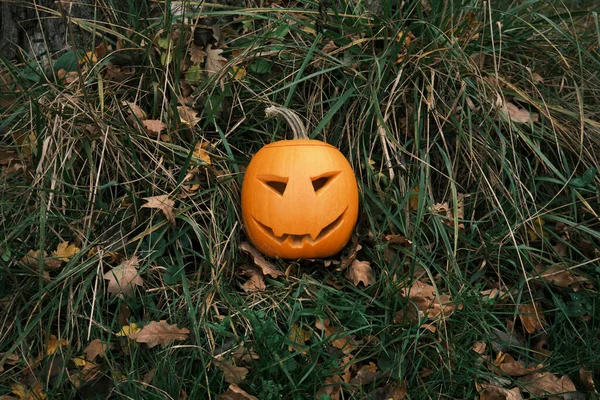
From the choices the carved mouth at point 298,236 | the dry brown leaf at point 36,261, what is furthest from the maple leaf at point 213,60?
the dry brown leaf at point 36,261

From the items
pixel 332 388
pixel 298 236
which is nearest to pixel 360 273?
pixel 298 236

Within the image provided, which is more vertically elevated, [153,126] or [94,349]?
[153,126]

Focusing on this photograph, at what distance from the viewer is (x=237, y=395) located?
2309 millimetres

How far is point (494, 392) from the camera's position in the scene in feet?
7.98

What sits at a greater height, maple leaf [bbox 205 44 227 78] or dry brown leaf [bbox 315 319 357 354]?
maple leaf [bbox 205 44 227 78]

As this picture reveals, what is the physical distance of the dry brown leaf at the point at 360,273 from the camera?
2753mm

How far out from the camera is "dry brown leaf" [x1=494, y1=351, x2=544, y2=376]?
99.8 inches

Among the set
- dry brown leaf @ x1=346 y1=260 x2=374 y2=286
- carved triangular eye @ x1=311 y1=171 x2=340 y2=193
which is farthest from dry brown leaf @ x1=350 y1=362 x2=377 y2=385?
carved triangular eye @ x1=311 y1=171 x2=340 y2=193

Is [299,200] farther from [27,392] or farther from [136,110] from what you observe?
[27,392]

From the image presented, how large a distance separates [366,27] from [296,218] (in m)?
1.16

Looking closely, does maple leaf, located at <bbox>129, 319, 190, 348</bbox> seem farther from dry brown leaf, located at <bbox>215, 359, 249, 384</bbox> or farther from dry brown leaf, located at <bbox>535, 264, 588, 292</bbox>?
dry brown leaf, located at <bbox>535, 264, 588, 292</bbox>

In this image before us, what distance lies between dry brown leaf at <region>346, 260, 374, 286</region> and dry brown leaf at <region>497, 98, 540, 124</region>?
1.01 m

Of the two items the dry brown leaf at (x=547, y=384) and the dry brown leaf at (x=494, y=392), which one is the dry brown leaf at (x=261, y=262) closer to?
the dry brown leaf at (x=494, y=392)

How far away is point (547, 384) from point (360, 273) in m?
0.88
